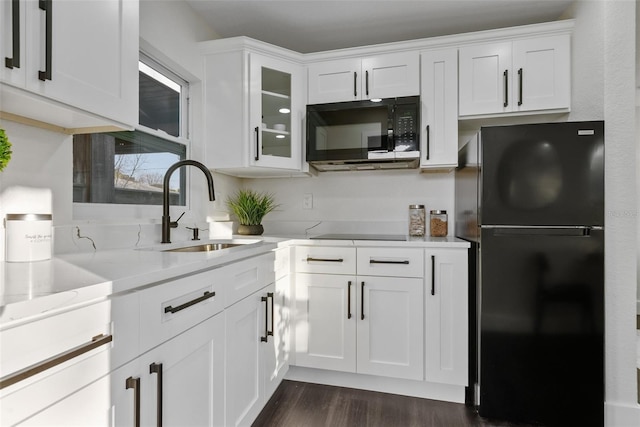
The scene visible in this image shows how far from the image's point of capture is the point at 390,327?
1970mm

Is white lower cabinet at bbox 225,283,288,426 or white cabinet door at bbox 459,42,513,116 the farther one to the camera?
white cabinet door at bbox 459,42,513,116

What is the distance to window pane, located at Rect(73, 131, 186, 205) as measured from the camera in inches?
57.9

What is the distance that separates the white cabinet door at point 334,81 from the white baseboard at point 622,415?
7.39ft

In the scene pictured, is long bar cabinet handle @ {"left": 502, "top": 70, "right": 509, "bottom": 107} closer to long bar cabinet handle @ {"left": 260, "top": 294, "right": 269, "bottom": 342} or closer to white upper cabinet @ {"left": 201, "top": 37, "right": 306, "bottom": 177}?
white upper cabinet @ {"left": 201, "top": 37, "right": 306, "bottom": 177}

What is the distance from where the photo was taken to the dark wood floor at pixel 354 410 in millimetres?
1720

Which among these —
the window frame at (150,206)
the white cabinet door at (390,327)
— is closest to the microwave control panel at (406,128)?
the white cabinet door at (390,327)

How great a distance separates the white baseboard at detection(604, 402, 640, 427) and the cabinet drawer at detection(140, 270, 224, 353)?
2.02m

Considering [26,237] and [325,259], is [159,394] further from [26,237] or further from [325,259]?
[325,259]

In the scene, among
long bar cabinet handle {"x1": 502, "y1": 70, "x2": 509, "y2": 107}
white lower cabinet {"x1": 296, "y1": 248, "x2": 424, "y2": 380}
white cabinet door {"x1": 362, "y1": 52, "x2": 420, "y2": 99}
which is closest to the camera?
white lower cabinet {"x1": 296, "y1": 248, "x2": 424, "y2": 380}

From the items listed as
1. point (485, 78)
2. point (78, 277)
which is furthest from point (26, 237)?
point (485, 78)

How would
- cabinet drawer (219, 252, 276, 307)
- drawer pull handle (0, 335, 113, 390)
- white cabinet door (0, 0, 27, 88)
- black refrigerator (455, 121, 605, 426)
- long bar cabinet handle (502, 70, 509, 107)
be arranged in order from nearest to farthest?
drawer pull handle (0, 335, 113, 390), white cabinet door (0, 0, 27, 88), cabinet drawer (219, 252, 276, 307), black refrigerator (455, 121, 605, 426), long bar cabinet handle (502, 70, 509, 107)

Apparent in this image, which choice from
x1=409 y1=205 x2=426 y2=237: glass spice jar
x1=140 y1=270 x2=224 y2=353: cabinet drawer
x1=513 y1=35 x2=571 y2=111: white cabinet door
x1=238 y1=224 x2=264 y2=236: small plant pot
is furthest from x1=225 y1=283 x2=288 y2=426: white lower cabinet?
x1=513 y1=35 x2=571 y2=111: white cabinet door

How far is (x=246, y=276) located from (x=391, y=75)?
163cm

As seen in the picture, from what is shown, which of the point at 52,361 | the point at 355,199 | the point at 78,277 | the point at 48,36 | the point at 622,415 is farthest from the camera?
the point at 355,199
